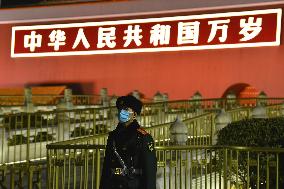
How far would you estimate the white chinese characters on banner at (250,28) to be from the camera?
25803mm

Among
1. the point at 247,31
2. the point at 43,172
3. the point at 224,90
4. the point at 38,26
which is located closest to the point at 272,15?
the point at 247,31

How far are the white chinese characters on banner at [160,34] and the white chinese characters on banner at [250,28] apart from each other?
331cm

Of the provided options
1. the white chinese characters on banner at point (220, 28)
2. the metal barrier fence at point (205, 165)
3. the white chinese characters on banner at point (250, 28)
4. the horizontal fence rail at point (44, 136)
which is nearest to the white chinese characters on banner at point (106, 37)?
the white chinese characters on banner at point (220, 28)

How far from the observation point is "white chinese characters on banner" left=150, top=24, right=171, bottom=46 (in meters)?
27.8

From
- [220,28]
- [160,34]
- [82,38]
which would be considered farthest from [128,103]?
[82,38]

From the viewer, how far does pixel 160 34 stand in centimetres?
2784

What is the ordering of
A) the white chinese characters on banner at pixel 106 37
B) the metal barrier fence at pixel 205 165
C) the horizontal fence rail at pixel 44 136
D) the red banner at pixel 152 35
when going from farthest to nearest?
the white chinese characters on banner at pixel 106 37, the red banner at pixel 152 35, the horizontal fence rail at pixel 44 136, the metal barrier fence at pixel 205 165

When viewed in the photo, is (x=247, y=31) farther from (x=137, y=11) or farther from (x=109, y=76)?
(x=109, y=76)

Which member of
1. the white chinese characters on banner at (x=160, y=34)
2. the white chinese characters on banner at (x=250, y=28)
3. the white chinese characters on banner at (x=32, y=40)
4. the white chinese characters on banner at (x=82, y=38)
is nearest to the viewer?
the white chinese characters on banner at (x=250, y=28)

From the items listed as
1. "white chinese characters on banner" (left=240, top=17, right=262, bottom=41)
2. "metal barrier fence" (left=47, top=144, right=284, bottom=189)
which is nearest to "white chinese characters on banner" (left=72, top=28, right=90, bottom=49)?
"white chinese characters on banner" (left=240, top=17, right=262, bottom=41)

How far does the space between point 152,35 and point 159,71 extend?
168 cm

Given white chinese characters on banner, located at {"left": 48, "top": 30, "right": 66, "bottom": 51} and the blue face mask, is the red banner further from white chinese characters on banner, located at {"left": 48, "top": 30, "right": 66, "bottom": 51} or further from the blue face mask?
the blue face mask

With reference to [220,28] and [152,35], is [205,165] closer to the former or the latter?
[220,28]

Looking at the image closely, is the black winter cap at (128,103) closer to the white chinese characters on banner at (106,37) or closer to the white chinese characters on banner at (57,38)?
the white chinese characters on banner at (106,37)
